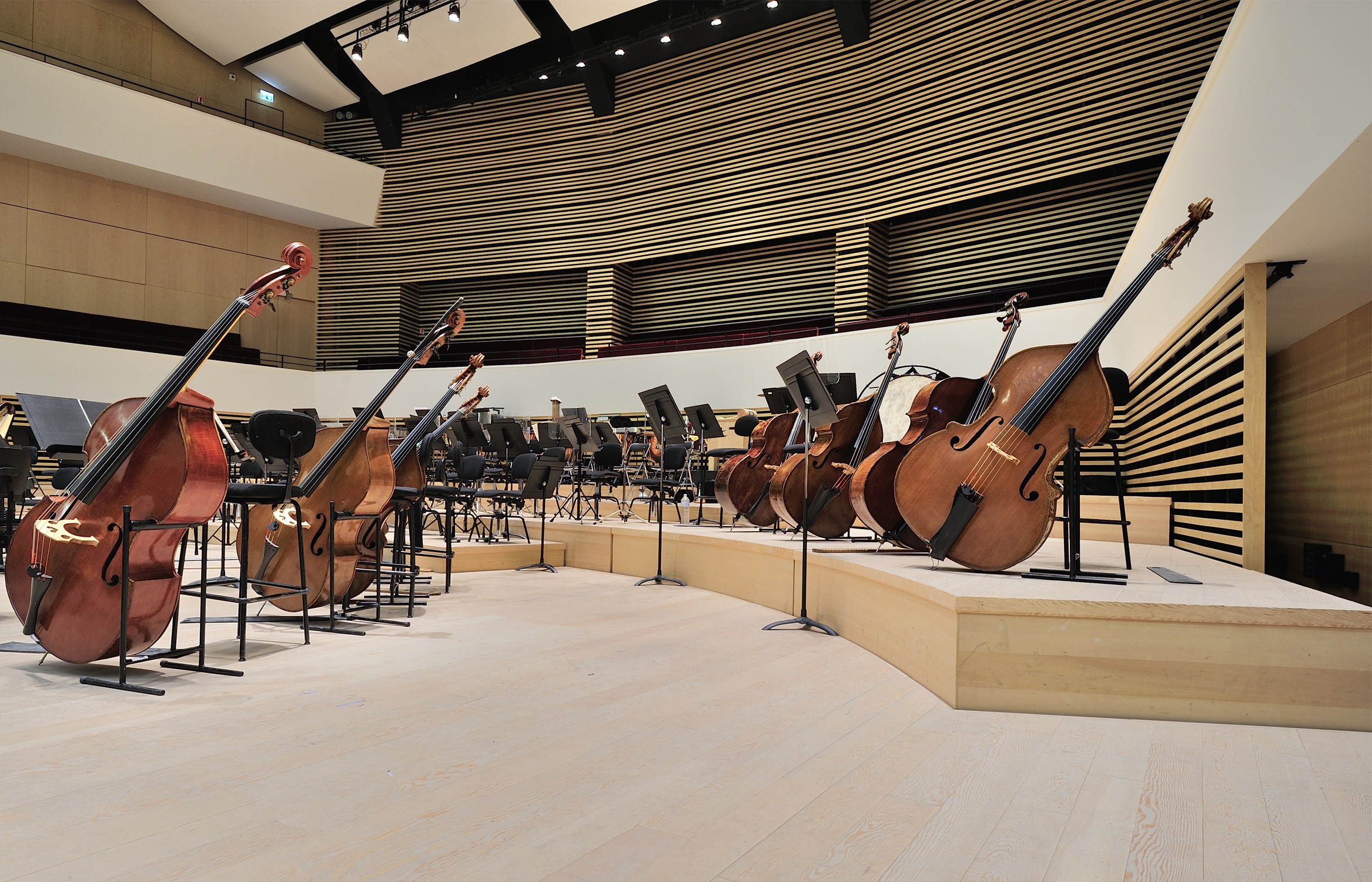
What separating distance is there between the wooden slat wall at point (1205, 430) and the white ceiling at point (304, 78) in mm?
13996

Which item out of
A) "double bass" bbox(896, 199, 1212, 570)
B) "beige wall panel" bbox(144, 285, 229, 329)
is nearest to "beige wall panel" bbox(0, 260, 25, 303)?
"beige wall panel" bbox(144, 285, 229, 329)

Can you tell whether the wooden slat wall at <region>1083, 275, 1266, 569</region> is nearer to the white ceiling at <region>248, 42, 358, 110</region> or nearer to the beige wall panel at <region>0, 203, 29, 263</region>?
the white ceiling at <region>248, 42, 358, 110</region>

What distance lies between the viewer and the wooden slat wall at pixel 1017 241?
10219 millimetres

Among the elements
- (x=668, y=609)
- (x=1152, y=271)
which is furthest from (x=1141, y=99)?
(x=668, y=609)

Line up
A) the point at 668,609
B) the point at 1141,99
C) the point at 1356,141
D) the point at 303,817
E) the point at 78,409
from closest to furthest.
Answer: the point at 303,817 < the point at 1356,141 < the point at 668,609 < the point at 78,409 < the point at 1141,99

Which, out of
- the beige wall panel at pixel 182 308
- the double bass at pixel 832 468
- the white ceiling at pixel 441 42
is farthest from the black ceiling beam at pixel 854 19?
the beige wall panel at pixel 182 308

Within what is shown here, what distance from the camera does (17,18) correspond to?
12.6 meters

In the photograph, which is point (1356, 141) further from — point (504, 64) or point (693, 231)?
point (504, 64)

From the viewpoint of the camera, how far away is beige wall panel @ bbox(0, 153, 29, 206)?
12.6 m

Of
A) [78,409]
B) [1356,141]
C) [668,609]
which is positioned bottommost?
[668,609]

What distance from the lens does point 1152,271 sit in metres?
3.12

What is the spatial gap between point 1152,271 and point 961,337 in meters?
6.70

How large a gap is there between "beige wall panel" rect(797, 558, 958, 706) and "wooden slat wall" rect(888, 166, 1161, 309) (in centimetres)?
730

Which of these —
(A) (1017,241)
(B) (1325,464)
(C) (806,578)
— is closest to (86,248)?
(A) (1017,241)
